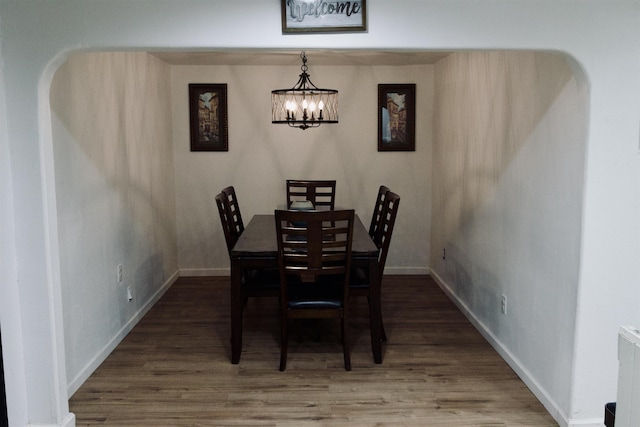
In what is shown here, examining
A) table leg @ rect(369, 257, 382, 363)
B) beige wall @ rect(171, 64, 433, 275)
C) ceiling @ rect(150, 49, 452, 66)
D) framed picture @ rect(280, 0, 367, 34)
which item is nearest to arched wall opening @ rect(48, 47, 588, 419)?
beige wall @ rect(171, 64, 433, 275)

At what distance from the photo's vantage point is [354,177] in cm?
568

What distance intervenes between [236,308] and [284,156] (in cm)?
237

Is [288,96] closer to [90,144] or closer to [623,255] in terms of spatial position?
[90,144]

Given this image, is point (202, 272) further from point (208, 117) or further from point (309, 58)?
point (309, 58)

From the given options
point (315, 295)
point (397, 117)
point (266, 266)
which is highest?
point (397, 117)

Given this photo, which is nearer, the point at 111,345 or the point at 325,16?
the point at 325,16

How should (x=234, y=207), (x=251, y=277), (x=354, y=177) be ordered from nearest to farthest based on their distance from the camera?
(x=251, y=277)
(x=234, y=207)
(x=354, y=177)

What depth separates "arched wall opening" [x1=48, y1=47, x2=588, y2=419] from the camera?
2.98m

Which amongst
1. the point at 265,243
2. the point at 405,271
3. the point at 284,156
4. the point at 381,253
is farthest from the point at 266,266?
the point at 405,271

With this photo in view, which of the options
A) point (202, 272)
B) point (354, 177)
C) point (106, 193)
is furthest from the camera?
point (202, 272)

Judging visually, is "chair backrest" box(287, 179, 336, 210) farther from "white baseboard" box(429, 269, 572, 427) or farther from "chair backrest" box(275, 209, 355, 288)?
"chair backrest" box(275, 209, 355, 288)

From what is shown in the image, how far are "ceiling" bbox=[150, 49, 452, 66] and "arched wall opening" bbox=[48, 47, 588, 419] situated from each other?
0.11 meters

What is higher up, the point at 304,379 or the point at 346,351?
the point at 346,351

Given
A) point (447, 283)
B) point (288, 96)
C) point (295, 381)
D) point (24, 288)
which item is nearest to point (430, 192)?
point (447, 283)
